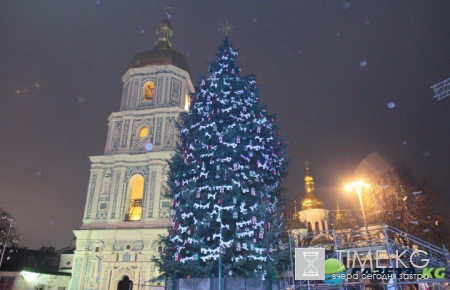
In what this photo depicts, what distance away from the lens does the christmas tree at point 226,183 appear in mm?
10828

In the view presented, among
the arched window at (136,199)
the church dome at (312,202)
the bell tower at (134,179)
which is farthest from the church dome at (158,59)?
the church dome at (312,202)

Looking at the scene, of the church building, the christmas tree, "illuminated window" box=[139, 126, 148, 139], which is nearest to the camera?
the christmas tree

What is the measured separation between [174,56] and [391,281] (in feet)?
82.6

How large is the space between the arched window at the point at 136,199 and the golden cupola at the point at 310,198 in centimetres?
2540

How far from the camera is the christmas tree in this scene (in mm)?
10828

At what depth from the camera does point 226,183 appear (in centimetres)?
1125

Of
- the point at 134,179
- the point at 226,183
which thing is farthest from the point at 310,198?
the point at 226,183

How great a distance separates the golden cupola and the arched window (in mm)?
25395

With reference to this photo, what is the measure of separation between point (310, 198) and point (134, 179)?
26.9 meters

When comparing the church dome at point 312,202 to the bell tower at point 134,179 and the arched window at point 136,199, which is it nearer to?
the bell tower at point 134,179

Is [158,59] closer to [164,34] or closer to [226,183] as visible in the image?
[164,34]

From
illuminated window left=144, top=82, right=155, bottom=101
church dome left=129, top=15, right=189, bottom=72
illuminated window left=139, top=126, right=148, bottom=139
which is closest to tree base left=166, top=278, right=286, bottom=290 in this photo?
illuminated window left=139, top=126, right=148, bottom=139

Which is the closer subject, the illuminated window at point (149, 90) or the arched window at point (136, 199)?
the arched window at point (136, 199)

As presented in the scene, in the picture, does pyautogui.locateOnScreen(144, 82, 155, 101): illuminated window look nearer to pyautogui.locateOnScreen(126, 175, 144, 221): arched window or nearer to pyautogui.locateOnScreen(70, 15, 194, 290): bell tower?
pyautogui.locateOnScreen(70, 15, 194, 290): bell tower
